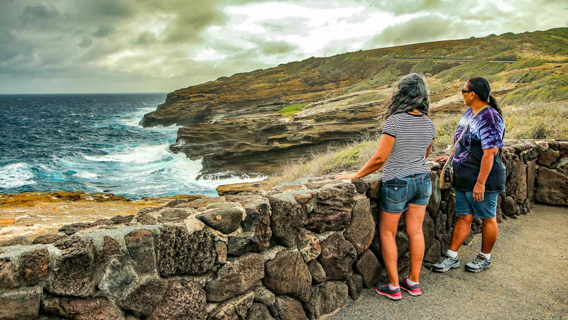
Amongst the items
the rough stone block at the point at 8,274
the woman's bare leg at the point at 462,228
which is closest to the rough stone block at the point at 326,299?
the woman's bare leg at the point at 462,228

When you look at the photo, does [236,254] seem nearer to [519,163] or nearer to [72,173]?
[519,163]

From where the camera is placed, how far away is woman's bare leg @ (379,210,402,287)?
3084mm

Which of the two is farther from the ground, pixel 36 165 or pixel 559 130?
pixel 559 130

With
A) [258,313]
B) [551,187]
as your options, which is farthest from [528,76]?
[258,313]

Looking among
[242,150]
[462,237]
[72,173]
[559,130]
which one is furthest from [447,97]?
[72,173]

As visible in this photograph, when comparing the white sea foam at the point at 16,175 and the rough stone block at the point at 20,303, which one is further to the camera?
the white sea foam at the point at 16,175

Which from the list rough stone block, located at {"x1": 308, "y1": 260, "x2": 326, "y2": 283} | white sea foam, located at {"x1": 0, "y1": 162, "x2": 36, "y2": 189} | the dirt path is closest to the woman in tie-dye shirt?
the dirt path

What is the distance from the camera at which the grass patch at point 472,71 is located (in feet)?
88.5

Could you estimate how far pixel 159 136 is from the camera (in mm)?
39219

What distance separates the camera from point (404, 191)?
Result: 9.67ft

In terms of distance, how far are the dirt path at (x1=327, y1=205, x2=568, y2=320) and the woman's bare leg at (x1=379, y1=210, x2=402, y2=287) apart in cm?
30

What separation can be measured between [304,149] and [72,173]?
15061 millimetres

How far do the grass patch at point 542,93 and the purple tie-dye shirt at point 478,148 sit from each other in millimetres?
12982

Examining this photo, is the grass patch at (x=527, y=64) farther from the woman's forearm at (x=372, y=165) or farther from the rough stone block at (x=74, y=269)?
the rough stone block at (x=74, y=269)
